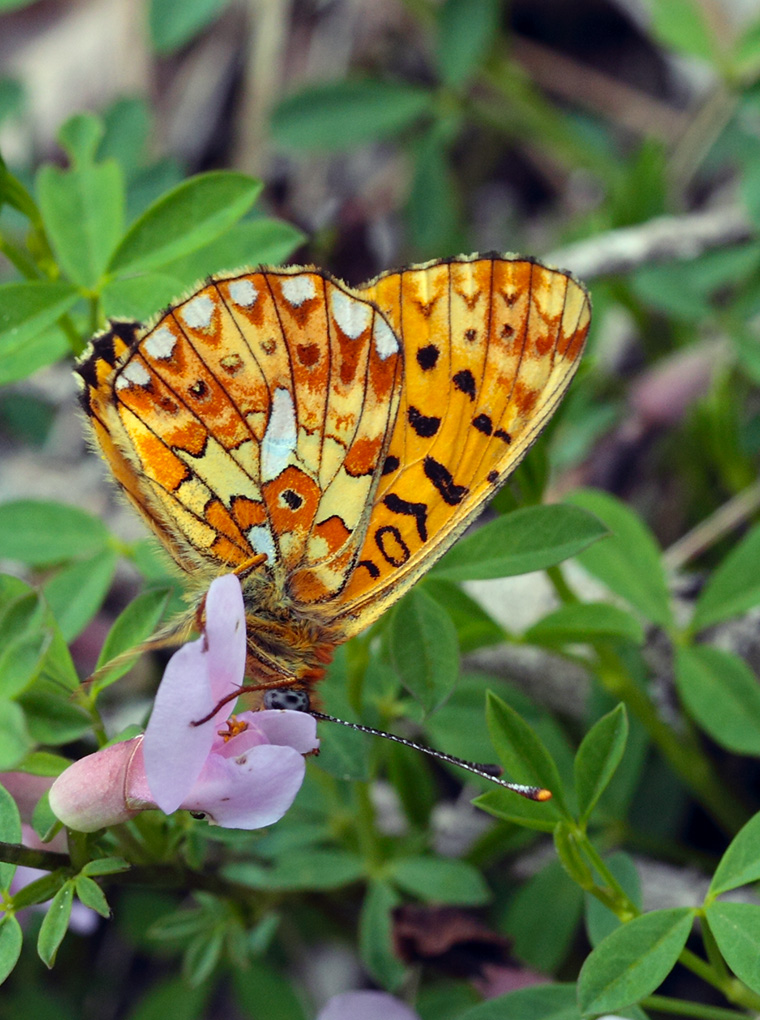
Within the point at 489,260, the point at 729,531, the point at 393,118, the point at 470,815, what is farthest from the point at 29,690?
the point at 393,118

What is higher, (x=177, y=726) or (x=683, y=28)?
(x=683, y=28)

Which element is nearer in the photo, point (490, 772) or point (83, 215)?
point (490, 772)

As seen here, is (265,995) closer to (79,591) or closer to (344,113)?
(79,591)

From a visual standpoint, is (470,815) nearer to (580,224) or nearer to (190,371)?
(190,371)

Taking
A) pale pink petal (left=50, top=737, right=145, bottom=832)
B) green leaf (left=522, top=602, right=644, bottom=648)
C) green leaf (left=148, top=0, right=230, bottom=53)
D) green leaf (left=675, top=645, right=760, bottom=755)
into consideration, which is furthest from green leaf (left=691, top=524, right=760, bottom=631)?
green leaf (left=148, top=0, right=230, bottom=53)

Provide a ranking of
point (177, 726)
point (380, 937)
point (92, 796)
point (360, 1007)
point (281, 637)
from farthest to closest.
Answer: point (380, 937), point (360, 1007), point (281, 637), point (92, 796), point (177, 726)

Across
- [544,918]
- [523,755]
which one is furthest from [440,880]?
[523,755]

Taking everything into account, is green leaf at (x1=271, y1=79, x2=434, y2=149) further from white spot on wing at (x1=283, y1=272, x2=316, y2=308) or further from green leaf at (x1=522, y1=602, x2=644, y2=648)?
green leaf at (x1=522, y1=602, x2=644, y2=648)

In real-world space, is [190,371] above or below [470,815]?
above
